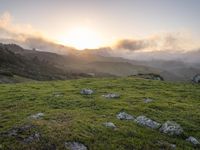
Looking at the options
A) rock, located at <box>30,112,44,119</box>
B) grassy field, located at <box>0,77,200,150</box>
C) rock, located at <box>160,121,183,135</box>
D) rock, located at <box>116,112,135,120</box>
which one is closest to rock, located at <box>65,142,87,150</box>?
grassy field, located at <box>0,77,200,150</box>

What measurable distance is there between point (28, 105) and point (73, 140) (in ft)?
48.0

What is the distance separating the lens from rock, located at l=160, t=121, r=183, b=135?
2825 centimetres

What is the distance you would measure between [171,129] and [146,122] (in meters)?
2.92

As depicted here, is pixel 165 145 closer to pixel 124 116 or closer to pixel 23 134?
pixel 124 116

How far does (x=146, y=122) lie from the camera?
30.5m

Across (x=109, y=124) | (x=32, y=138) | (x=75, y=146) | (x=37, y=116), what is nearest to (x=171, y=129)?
(x=109, y=124)

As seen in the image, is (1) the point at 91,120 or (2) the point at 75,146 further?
(1) the point at 91,120

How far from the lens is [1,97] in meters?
43.9

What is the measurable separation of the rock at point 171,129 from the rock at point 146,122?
88 centimetres

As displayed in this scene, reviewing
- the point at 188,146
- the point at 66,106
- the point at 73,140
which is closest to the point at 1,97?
the point at 66,106

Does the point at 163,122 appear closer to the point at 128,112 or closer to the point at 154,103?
the point at 128,112

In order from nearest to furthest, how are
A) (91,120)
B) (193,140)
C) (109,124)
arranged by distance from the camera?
(193,140), (109,124), (91,120)

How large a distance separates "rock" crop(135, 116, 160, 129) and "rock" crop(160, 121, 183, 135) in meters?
0.88

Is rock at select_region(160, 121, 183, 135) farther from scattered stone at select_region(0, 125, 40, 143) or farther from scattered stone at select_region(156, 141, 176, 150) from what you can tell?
scattered stone at select_region(0, 125, 40, 143)
